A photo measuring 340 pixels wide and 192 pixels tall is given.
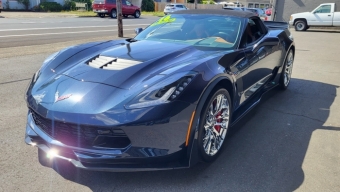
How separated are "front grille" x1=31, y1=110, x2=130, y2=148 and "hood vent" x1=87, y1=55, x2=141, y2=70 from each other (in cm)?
72

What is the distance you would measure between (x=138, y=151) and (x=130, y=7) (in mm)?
27530

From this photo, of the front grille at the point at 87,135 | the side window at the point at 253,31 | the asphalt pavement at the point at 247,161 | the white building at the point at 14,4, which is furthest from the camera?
the white building at the point at 14,4

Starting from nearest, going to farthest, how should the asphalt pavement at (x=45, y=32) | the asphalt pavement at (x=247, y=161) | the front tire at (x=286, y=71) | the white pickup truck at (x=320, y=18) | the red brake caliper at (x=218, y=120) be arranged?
the asphalt pavement at (x=247, y=161) < the red brake caliper at (x=218, y=120) < the front tire at (x=286, y=71) < the asphalt pavement at (x=45, y=32) < the white pickup truck at (x=320, y=18)

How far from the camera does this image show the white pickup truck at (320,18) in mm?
18391

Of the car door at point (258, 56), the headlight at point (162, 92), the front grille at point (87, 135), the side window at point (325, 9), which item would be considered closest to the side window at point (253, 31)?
the car door at point (258, 56)

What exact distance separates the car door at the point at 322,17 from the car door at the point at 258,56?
16.3m

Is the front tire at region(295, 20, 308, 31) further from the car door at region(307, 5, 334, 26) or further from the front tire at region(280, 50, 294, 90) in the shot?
the front tire at region(280, 50, 294, 90)

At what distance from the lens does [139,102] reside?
2.29m

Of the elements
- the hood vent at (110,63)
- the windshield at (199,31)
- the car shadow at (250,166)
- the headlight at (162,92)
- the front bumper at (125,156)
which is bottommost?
the car shadow at (250,166)

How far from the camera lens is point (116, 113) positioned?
223cm

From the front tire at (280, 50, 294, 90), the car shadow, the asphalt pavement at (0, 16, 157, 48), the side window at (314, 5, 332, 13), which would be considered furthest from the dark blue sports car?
the side window at (314, 5, 332, 13)

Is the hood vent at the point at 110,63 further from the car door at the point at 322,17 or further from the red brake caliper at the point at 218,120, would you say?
the car door at the point at 322,17

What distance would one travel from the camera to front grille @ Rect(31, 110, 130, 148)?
2.26 metres

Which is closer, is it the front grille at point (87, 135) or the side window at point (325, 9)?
the front grille at point (87, 135)
